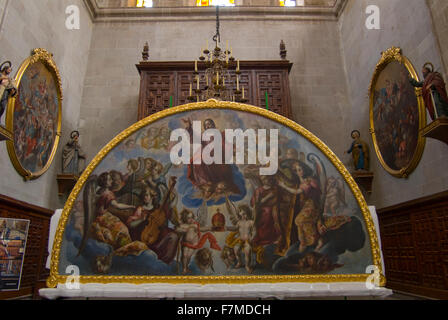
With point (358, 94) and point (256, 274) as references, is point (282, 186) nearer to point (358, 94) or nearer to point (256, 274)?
point (256, 274)

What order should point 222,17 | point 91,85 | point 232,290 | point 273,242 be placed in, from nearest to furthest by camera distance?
point 232,290, point 273,242, point 91,85, point 222,17

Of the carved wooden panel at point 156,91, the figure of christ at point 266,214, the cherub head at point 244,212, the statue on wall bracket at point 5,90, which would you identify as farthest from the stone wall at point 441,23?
the statue on wall bracket at point 5,90

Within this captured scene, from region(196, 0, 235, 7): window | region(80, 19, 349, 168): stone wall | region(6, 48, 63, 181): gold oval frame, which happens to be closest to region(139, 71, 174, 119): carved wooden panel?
region(80, 19, 349, 168): stone wall

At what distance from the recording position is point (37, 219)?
819 centimetres

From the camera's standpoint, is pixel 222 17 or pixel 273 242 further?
pixel 222 17

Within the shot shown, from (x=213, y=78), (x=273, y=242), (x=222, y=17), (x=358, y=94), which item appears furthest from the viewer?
(x=222, y=17)

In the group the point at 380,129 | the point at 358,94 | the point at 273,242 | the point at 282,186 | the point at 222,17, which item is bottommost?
the point at 273,242

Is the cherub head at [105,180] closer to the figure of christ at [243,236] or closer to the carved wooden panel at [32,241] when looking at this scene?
the figure of christ at [243,236]

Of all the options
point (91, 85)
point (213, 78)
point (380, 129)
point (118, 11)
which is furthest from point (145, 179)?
point (118, 11)

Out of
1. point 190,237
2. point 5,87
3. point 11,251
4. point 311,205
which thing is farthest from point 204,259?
point 11,251

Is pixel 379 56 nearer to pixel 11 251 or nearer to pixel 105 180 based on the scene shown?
pixel 105 180

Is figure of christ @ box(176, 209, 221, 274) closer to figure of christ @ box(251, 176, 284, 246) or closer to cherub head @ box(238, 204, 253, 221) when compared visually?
cherub head @ box(238, 204, 253, 221)

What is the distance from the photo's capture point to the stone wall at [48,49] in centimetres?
719

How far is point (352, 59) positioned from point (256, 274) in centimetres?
969
